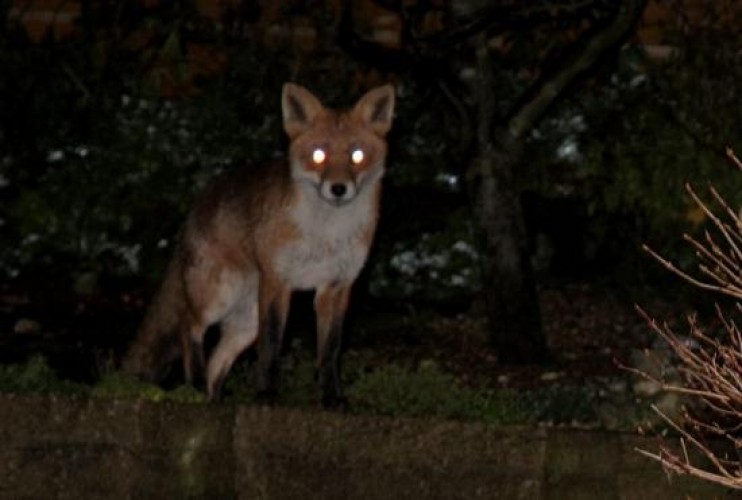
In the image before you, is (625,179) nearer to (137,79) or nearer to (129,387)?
(137,79)

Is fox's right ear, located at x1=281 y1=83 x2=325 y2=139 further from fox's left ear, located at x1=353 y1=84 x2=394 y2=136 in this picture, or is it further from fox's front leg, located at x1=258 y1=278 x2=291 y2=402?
fox's front leg, located at x1=258 y1=278 x2=291 y2=402

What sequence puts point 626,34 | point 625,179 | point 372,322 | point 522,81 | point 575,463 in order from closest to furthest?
point 575,463, point 626,34, point 372,322, point 625,179, point 522,81

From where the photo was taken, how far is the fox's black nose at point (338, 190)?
307 inches

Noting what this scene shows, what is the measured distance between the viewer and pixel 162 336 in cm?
878

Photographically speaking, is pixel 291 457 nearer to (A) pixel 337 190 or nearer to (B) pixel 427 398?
(B) pixel 427 398

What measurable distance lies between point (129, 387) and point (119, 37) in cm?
390

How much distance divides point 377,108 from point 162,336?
1.60 meters

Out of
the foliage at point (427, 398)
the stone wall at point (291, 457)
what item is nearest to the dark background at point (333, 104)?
the foliage at point (427, 398)

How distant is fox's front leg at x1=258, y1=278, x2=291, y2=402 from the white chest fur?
73 mm

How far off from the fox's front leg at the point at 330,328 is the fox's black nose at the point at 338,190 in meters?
0.43

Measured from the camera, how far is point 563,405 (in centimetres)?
816

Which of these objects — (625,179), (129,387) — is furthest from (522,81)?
(129,387)

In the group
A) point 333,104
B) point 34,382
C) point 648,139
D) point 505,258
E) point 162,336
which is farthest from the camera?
point 648,139

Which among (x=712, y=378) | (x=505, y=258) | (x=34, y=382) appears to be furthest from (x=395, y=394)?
(x=712, y=378)
